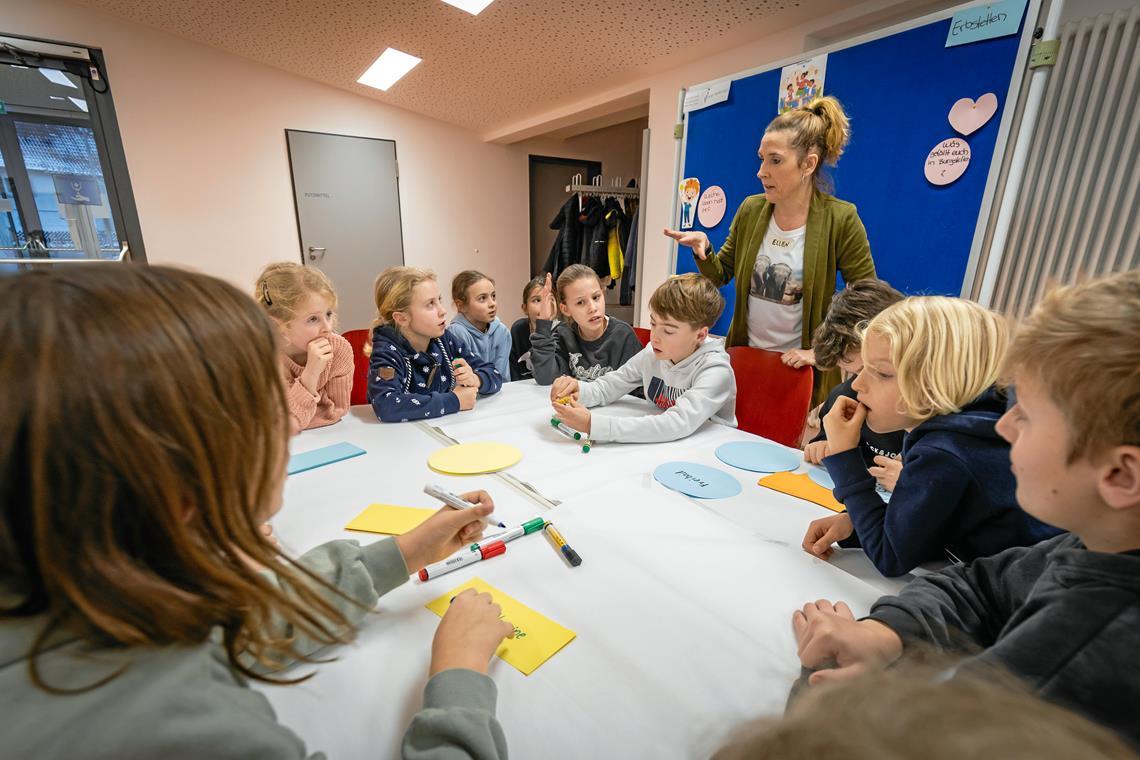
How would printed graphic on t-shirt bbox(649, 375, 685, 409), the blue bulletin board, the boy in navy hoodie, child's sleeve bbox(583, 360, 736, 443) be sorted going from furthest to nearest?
1. the blue bulletin board
2. printed graphic on t-shirt bbox(649, 375, 685, 409)
3. child's sleeve bbox(583, 360, 736, 443)
4. the boy in navy hoodie

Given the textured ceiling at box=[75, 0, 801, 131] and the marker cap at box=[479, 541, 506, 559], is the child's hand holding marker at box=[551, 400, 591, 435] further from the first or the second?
the textured ceiling at box=[75, 0, 801, 131]

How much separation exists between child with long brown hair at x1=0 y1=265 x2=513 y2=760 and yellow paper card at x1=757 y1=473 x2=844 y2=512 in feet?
2.58

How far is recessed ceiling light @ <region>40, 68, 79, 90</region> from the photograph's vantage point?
3113mm

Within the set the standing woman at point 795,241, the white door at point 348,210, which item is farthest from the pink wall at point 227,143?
→ the standing woman at point 795,241

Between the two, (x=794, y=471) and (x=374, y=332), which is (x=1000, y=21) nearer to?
(x=794, y=471)

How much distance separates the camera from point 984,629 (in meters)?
0.67

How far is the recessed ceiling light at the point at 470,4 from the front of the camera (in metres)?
2.64

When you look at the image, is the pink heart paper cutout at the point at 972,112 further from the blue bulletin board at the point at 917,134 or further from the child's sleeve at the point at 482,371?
the child's sleeve at the point at 482,371

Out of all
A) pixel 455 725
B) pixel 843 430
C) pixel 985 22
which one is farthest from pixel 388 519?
pixel 985 22

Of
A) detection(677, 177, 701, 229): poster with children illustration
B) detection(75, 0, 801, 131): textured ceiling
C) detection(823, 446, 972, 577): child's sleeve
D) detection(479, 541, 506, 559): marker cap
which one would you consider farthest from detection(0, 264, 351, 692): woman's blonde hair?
detection(677, 177, 701, 229): poster with children illustration

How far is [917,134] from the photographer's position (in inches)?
80.1

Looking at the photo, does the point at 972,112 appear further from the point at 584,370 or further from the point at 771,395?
the point at 584,370

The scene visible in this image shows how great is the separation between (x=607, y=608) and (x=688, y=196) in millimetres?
2785

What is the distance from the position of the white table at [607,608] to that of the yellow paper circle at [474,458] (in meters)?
0.02
